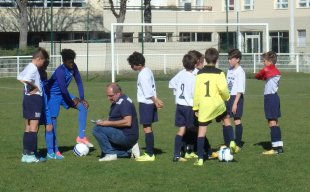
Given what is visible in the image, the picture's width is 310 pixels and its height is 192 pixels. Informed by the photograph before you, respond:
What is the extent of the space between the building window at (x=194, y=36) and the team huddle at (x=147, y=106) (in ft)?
139

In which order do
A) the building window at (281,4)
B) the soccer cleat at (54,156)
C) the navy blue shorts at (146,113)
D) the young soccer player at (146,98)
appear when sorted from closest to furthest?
1. the young soccer player at (146,98)
2. the navy blue shorts at (146,113)
3. the soccer cleat at (54,156)
4. the building window at (281,4)

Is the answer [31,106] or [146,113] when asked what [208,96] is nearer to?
[146,113]

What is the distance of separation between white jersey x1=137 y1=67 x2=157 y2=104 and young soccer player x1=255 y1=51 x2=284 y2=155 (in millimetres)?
1884

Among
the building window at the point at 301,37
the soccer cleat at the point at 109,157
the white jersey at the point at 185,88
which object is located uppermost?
the building window at the point at 301,37

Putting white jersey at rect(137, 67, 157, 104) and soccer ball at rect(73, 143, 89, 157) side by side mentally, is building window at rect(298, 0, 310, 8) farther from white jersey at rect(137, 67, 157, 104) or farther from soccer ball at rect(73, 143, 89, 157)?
white jersey at rect(137, 67, 157, 104)

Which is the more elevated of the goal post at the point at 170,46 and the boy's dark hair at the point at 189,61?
the goal post at the point at 170,46

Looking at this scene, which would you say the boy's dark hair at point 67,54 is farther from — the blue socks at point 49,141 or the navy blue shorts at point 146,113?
the navy blue shorts at point 146,113

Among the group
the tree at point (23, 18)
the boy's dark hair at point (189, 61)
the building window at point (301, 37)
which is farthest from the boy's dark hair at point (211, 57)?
the building window at point (301, 37)

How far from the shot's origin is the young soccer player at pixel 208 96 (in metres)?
10.9

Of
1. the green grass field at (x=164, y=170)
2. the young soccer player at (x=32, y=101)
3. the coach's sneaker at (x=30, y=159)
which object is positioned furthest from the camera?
the coach's sneaker at (x=30, y=159)

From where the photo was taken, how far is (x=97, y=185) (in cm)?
933

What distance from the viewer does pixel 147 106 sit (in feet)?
37.9

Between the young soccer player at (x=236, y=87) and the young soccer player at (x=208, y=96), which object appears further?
the young soccer player at (x=236, y=87)

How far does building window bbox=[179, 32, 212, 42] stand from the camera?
55219mm
